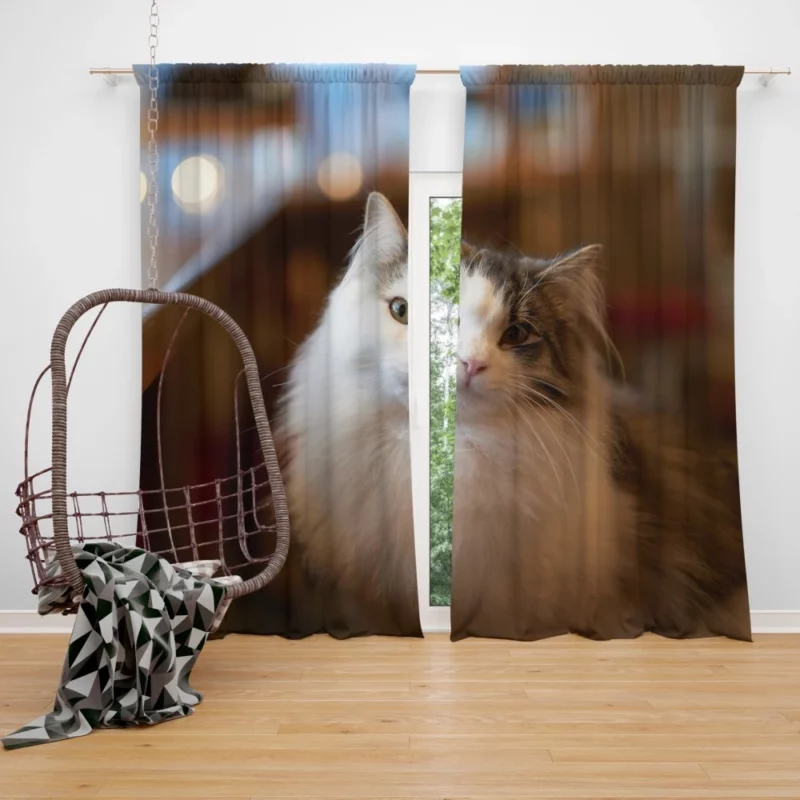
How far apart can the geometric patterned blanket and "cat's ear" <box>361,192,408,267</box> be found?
138 centimetres

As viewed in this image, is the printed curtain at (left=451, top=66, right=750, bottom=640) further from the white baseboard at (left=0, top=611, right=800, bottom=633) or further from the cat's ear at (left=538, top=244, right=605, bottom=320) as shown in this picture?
the white baseboard at (left=0, top=611, right=800, bottom=633)

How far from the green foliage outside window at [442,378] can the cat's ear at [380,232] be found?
22 centimetres

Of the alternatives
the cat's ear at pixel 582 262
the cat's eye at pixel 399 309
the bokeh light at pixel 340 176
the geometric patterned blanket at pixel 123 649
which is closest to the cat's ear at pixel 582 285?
the cat's ear at pixel 582 262

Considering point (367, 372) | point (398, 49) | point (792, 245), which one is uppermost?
point (398, 49)

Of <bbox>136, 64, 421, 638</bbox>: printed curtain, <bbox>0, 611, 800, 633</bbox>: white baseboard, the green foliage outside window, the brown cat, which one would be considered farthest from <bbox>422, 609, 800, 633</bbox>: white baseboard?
<bbox>136, 64, 421, 638</bbox>: printed curtain

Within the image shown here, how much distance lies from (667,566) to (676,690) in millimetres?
650

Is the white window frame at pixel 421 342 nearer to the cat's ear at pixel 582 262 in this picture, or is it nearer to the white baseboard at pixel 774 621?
the cat's ear at pixel 582 262

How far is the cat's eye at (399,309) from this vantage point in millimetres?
2986

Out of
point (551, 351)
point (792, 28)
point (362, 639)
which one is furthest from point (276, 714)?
point (792, 28)

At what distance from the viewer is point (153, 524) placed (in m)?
2.93

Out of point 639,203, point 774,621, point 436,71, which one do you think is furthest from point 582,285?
point 774,621

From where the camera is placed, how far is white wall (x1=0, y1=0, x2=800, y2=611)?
307 centimetres

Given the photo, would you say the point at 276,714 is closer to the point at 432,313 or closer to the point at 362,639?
the point at 362,639

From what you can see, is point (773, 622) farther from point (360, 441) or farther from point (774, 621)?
point (360, 441)
